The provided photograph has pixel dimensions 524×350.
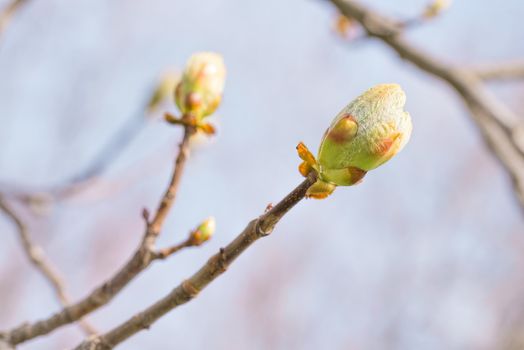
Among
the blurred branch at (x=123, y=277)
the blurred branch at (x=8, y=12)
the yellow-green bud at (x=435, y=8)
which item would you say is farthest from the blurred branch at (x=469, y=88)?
the blurred branch at (x=123, y=277)

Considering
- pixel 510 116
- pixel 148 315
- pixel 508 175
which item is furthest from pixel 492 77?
pixel 148 315

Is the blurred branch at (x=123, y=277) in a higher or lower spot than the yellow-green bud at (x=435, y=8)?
lower

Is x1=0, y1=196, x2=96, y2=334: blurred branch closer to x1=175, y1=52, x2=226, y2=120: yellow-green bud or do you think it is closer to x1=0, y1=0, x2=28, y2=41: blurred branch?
x1=175, y1=52, x2=226, y2=120: yellow-green bud

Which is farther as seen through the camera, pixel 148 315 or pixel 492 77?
pixel 492 77

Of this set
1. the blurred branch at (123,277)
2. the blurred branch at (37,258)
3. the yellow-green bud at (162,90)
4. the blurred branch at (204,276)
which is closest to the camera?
the blurred branch at (204,276)

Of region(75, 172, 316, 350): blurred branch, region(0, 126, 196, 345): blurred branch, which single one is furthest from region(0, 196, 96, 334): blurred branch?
region(75, 172, 316, 350): blurred branch

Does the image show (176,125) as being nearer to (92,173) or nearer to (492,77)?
(92,173)

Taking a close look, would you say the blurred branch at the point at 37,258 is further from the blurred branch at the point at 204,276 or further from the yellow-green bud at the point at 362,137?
the yellow-green bud at the point at 362,137

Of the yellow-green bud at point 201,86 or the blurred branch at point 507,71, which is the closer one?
the yellow-green bud at point 201,86
